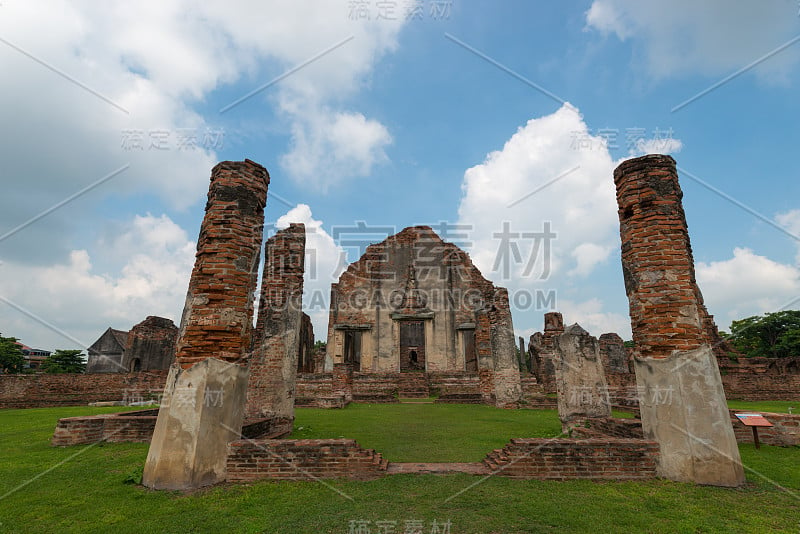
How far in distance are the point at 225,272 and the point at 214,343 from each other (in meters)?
1.02

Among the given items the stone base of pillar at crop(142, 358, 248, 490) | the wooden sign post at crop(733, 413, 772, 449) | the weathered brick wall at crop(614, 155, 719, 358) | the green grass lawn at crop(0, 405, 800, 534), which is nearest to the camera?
the green grass lawn at crop(0, 405, 800, 534)

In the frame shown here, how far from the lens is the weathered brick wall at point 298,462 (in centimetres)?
507

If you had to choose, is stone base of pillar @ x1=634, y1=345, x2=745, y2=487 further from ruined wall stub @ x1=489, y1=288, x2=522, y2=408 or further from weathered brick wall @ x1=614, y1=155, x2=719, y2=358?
ruined wall stub @ x1=489, y1=288, x2=522, y2=408

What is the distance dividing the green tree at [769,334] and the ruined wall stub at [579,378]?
24.0 meters

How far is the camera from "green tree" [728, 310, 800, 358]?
26.0 m

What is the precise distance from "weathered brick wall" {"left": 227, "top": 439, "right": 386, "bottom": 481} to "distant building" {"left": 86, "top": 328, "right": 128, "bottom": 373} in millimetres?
35177

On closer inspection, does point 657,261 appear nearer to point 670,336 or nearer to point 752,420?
point 670,336

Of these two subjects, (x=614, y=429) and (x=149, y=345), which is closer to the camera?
(x=614, y=429)

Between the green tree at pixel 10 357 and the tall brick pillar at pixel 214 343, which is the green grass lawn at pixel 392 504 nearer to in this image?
the tall brick pillar at pixel 214 343

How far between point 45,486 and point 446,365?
22294 mm

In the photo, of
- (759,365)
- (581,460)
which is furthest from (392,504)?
(759,365)

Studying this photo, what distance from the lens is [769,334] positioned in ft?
93.6

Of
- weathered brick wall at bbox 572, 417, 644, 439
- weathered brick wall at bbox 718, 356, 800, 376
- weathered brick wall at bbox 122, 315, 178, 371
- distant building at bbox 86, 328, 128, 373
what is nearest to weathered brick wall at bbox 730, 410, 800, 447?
weathered brick wall at bbox 572, 417, 644, 439

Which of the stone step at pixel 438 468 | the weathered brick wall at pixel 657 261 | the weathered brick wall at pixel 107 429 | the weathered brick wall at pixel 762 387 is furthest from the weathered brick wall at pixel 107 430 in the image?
the weathered brick wall at pixel 762 387
